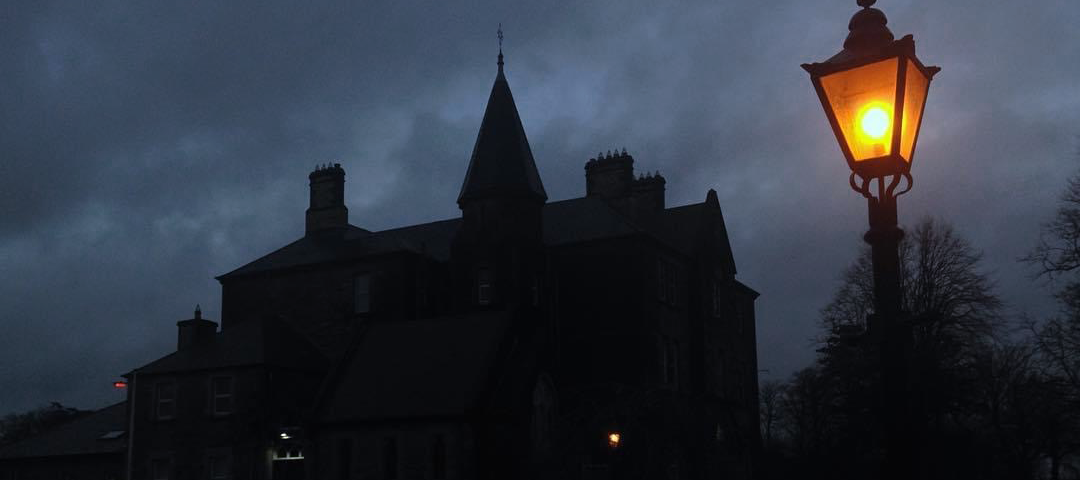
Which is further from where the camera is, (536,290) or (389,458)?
(536,290)

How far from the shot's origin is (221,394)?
157 feet

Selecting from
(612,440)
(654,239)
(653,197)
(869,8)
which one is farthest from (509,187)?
(869,8)

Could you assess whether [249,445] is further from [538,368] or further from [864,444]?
[864,444]

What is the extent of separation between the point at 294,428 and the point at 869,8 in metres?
41.7

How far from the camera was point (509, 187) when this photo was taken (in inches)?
1901

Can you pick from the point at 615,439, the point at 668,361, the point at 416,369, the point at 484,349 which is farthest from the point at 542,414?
the point at 668,361

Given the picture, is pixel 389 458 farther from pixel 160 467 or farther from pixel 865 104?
pixel 865 104

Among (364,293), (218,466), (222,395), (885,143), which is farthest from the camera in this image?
(364,293)

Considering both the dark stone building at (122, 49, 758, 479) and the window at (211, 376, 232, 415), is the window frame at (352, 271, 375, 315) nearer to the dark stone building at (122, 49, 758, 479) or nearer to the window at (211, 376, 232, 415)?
the dark stone building at (122, 49, 758, 479)

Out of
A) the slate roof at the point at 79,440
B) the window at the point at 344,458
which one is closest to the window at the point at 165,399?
the slate roof at the point at 79,440

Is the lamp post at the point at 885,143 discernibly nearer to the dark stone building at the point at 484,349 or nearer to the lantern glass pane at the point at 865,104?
the lantern glass pane at the point at 865,104

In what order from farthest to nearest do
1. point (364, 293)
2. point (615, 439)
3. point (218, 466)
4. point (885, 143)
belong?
point (364, 293) < point (218, 466) < point (615, 439) < point (885, 143)

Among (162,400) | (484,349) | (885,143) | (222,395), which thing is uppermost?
(484,349)

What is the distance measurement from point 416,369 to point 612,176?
15180 millimetres
